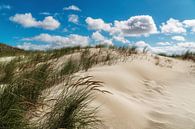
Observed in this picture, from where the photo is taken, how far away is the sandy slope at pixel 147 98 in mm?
3987

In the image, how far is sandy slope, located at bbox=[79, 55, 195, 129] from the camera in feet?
13.1

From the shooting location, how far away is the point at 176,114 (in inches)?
180

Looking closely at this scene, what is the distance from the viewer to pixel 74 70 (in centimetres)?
739

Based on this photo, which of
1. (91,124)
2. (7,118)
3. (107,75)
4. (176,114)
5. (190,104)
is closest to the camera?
(7,118)

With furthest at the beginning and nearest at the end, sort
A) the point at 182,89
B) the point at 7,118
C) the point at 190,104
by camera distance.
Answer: the point at 182,89
the point at 190,104
the point at 7,118

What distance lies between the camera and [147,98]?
218 inches

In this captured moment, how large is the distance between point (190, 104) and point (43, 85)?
277 centimetres

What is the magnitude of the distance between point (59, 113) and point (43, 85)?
3.57 ft

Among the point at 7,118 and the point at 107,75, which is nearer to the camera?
the point at 7,118

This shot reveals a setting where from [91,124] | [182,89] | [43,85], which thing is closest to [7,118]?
[91,124]

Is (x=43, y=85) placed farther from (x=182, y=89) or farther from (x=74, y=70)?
(x=182, y=89)

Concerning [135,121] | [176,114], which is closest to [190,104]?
[176,114]

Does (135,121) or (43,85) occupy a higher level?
(43,85)

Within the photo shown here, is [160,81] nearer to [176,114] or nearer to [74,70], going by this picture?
[74,70]
